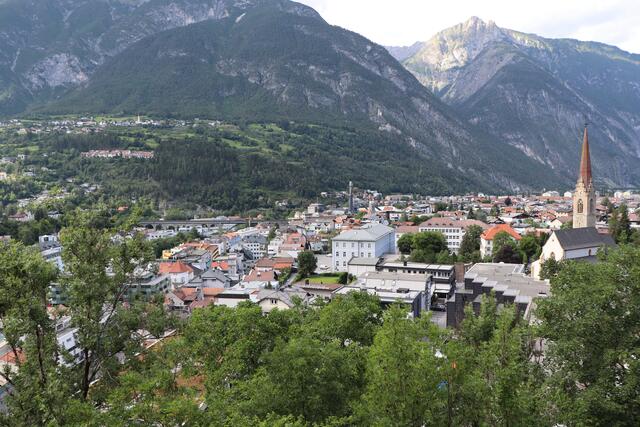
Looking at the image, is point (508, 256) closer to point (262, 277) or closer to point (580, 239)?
point (580, 239)

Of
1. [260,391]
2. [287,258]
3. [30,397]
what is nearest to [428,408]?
[260,391]

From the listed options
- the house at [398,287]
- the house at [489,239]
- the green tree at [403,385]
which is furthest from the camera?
the house at [489,239]

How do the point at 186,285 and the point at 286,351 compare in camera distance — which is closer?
the point at 286,351

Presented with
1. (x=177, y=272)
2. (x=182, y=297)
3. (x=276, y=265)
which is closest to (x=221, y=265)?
(x=177, y=272)

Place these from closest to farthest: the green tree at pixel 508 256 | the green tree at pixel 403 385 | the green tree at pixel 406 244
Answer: the green tree at pixel 403 385 → the green tree at pixel 508 256 → the green tree at pixel 406 244

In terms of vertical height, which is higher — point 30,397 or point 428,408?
point 30,397

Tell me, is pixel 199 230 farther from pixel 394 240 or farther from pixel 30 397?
pixel 30 397

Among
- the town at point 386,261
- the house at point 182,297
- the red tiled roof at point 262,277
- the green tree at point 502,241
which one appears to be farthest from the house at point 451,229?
the house at point 182,297

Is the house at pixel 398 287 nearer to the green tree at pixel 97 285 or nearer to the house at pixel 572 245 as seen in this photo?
the house at pixel 572 245
